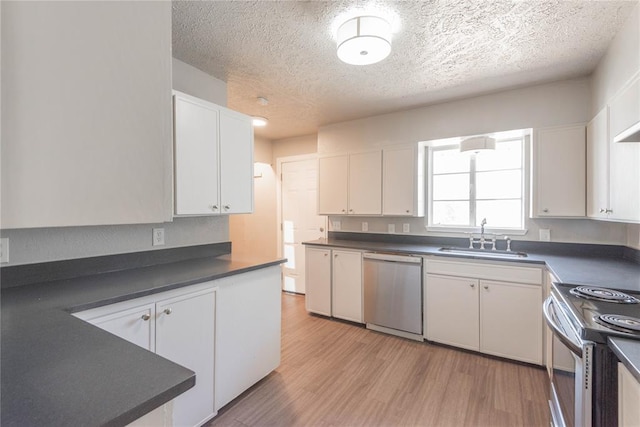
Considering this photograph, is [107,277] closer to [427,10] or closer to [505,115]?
[427,10]

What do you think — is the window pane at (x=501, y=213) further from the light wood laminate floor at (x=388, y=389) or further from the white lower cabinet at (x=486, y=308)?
the light wood laminate floor at (x=388, y=389)

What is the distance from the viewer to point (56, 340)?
87 centimetres

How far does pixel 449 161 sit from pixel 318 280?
210 centimetres

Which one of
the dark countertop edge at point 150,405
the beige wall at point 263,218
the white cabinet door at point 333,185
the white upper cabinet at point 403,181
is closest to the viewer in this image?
the dark countertop edge at point 150,405

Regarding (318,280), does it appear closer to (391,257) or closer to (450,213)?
(391,257)

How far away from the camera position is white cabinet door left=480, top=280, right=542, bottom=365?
7.52 feet

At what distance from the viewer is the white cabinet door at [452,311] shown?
2.54 metres

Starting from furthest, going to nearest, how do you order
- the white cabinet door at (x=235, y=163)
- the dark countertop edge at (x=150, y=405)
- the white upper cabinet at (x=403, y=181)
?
the white upper cabinet at (x=403, y=181)
the white cabinet door at (x=235, y=163)
the dark countertop edge at (x=150, y=405)

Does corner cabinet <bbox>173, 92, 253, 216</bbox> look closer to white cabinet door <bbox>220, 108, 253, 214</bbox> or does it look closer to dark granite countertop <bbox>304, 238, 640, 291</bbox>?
white cabinet door <bbox>220, 108, 253, 214</bbox>

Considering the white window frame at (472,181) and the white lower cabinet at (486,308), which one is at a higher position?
the white window frame at (472,181)

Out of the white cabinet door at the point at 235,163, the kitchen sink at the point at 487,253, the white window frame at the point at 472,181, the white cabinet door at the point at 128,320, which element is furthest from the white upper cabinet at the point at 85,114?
the white window frame at the point at 472,181

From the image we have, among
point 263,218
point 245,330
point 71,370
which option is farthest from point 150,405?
point 263,218

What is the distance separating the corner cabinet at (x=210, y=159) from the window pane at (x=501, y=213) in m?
2.48

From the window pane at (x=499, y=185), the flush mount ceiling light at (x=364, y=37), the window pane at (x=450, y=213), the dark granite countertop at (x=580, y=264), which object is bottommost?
the dark granite countertop at (x=580, y=264)
